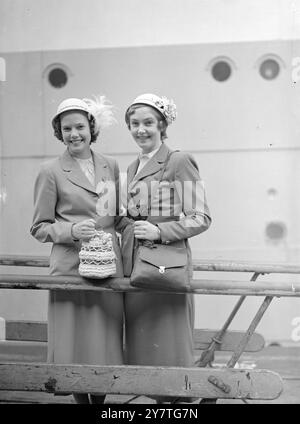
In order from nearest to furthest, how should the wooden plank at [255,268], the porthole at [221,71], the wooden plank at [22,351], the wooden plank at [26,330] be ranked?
the wooden plank at [255,268] → the wooden plank at [26,330] → the porthole at [221,71] → the wooden plank at [22,351]

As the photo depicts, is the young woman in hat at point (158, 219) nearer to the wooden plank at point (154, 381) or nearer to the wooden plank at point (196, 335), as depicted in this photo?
the wooden plank at point (154, 381)

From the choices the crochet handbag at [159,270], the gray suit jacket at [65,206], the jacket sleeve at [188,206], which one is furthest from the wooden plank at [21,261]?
the jacket sleeve at [188,206]

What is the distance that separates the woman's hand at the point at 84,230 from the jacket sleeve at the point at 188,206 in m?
0.31

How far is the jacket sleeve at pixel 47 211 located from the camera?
2848 millimetres

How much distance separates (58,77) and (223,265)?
1422 millimetres

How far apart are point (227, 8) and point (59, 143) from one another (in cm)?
117

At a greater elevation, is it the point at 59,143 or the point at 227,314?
the point at 59,143

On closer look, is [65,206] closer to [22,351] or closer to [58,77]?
[58,77]

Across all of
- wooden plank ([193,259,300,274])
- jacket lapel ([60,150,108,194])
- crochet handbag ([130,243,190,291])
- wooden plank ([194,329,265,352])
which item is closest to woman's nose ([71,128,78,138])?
jacket lapel ([60,150,108,194])

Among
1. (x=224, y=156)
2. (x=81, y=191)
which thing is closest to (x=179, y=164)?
(x=81, y=191)

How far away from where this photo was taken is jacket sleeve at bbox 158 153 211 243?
109 inches

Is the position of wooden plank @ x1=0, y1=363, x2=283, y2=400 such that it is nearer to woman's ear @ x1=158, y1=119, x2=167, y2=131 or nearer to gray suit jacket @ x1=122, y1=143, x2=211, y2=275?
gray suit jacket @ x1=122, y1=143, x2=211, y2=275

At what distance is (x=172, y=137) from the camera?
3.47 meters

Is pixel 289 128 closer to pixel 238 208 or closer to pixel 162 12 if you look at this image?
pixel 238 208
